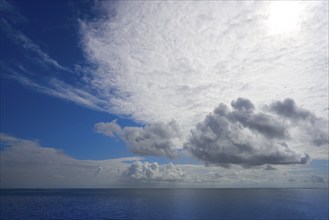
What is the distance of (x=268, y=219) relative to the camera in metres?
116

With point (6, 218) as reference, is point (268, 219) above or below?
below

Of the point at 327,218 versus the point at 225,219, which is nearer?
the point at 225,219

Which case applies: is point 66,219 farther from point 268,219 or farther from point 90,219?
point 268,219

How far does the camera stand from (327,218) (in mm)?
123562

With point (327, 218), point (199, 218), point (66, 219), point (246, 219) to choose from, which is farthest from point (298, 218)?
point (66, 219)

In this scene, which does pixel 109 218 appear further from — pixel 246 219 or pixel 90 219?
pixel 246 219

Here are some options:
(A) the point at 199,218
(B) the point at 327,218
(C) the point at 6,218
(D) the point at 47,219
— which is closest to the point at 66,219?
(D) the point at 47,219

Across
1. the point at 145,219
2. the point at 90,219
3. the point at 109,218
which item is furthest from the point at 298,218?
the point at 90,219

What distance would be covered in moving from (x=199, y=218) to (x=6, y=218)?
3566 inches

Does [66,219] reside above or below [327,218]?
above

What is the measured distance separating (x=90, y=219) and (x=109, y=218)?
28.6ft

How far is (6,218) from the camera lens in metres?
121

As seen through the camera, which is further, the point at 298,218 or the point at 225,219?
the point at 298,218

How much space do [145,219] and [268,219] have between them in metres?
55.6
